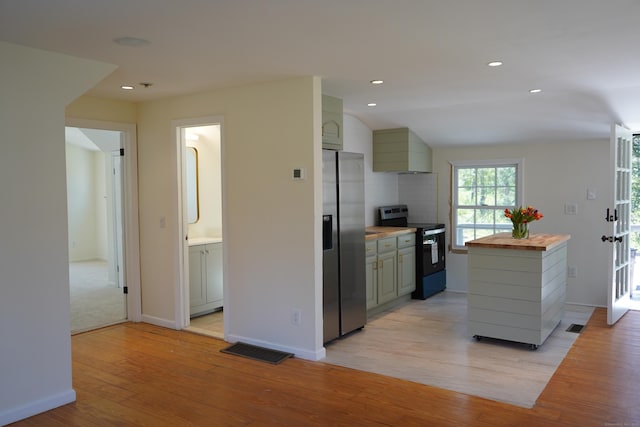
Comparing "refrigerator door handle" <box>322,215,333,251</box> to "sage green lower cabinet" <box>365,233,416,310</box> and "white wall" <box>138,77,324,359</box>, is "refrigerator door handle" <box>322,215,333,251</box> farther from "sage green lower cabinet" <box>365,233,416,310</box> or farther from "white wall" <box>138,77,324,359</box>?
"sage green lower cabinet" <box>365,233,416,310</box>

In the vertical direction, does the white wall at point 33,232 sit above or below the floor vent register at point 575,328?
above

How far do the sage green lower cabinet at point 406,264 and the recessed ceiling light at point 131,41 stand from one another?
3.72 m

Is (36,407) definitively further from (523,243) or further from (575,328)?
(575,328)

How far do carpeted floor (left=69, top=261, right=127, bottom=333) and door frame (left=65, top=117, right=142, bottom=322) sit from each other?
23cm

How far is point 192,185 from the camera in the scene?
590 cm

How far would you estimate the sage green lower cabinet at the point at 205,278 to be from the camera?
539cm

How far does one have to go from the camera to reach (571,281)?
5.96 m

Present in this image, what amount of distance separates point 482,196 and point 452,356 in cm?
301

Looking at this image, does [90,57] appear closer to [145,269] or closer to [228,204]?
[228,204]

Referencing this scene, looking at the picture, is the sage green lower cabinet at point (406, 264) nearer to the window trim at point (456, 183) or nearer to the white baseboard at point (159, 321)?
the window trim at point (456, 183)

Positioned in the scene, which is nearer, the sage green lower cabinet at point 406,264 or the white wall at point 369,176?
the sage green lower cabinet at point 406,264

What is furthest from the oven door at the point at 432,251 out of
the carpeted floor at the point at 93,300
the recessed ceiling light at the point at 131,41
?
the recessed ceiling light at the point at 131,41

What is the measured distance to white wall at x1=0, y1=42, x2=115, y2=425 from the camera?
306cm

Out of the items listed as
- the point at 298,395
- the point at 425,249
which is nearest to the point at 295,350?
the point at 298,395
